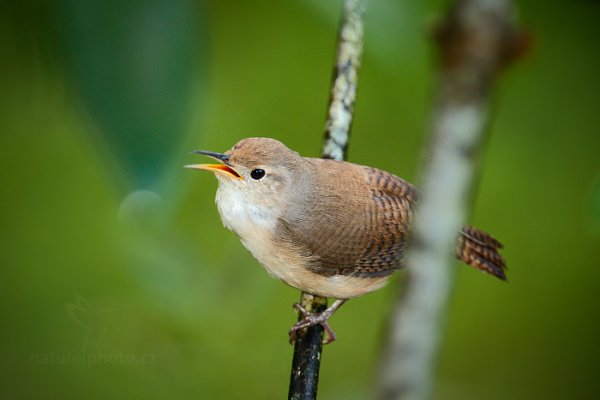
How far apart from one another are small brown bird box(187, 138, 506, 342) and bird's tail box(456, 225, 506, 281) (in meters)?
0.33

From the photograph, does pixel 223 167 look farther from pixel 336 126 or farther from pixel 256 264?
pixel 256 264

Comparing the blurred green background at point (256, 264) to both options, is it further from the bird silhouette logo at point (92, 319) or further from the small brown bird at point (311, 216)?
the small brown bird at point (311, 216)

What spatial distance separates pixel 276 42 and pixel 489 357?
8.56 feet

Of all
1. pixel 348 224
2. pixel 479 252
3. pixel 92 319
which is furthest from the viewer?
pixel 92 319

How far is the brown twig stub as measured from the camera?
26.1 inches

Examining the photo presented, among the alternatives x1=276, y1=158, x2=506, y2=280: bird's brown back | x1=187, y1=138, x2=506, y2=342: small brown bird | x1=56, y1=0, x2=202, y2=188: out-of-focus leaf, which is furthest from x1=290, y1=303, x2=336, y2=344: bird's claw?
x1=56, y1=0, x2=202, y2=188: out-of-focus leaf

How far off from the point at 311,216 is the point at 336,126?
437mm

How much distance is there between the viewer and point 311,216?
3.11m

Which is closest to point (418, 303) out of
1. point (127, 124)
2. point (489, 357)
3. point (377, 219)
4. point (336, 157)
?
point (127, 124)

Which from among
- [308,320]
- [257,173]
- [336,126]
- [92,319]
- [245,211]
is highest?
[336,126]

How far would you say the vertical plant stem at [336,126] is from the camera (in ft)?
8.11

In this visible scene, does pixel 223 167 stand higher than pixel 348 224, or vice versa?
pixel 223 167

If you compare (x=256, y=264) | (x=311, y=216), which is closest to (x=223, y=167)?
(x=311, y=216)

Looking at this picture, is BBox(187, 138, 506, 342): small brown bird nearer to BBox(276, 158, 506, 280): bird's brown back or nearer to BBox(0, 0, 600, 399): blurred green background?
BBox(276, 158, 506, 280): bird's brown back
